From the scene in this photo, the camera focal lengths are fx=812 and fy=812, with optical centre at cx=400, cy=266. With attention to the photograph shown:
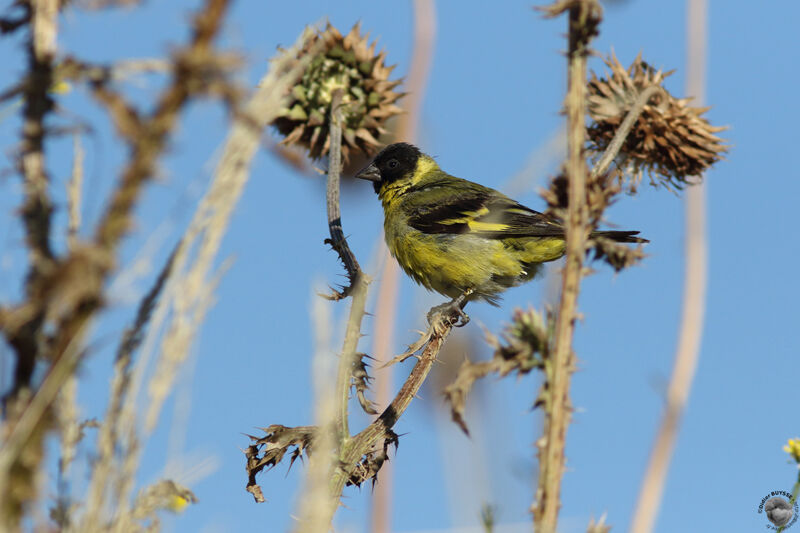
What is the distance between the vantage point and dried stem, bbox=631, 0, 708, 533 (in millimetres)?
3312

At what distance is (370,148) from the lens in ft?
15.8

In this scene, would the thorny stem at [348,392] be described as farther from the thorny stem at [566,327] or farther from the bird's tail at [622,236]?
the bird's tail at [622,236]

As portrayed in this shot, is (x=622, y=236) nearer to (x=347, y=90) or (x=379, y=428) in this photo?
(x=347, y=90)

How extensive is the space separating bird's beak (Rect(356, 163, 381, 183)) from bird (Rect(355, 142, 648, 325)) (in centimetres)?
31

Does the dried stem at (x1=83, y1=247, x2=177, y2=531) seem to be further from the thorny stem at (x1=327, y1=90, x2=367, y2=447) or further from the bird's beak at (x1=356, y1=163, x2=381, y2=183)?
the bird's beak at (x1=356, y1=163, x2=381, y2=183)

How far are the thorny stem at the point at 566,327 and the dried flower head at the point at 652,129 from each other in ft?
7.77

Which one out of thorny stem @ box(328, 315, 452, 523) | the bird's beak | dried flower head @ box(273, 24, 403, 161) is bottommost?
thorny stem @ box(328, 315, 452, 523)

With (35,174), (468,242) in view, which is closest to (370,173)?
(468,242)

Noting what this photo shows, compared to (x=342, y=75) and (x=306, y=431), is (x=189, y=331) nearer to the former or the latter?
(x=306, y=431)

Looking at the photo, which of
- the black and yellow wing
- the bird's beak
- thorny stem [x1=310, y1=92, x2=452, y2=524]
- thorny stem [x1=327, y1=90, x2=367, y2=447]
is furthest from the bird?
thorny stem [x1=310, y1=92, x2=452, y2=524]

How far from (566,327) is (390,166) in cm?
465

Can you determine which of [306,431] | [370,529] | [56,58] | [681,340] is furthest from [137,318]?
[681,340]

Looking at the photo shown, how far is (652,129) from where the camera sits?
4430 millimetres

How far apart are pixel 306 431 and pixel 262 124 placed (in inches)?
53.7
